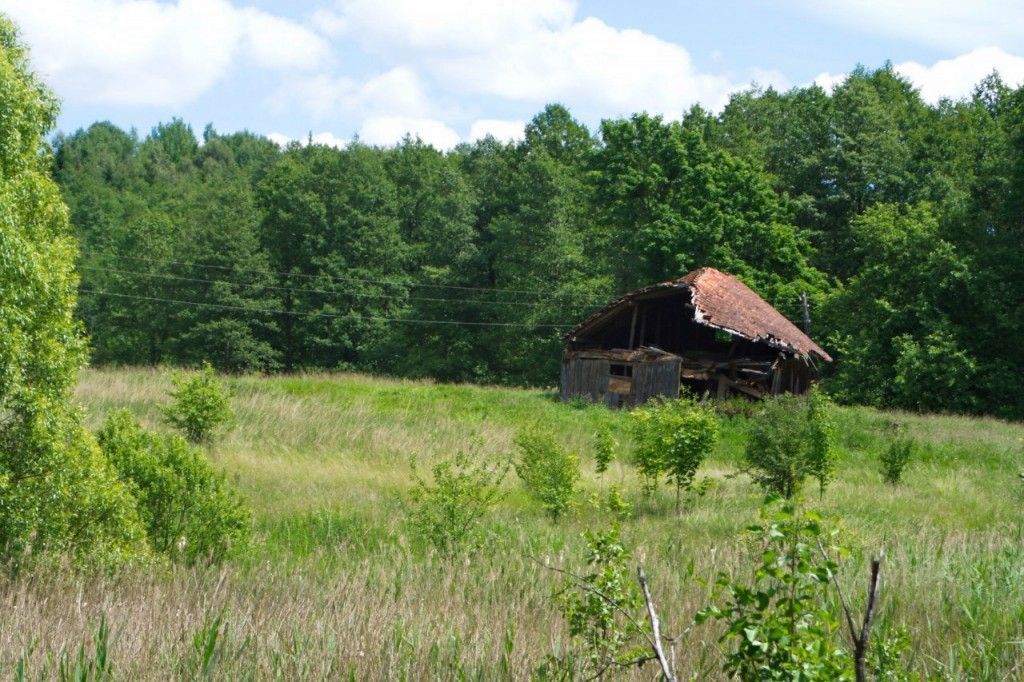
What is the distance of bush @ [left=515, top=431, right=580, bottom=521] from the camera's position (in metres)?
14.0

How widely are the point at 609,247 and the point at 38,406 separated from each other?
42.4 meters

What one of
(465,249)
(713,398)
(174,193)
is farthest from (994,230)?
(174,193)

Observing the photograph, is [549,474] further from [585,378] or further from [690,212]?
[690,212]

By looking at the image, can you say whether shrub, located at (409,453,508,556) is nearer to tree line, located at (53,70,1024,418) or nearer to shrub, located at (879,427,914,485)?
shrub, located at (879,427,914,485)

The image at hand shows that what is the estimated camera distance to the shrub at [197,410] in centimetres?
1995

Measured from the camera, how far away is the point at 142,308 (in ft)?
186

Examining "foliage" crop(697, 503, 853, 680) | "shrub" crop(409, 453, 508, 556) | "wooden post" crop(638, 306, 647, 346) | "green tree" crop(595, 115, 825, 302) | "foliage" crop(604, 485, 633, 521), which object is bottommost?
"foliage" crop(604, 485, 633, 521)

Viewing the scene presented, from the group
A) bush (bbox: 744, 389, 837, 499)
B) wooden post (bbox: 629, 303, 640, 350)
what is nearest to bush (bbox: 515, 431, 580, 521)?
bush (bbox: 744, 389, 837, 499)

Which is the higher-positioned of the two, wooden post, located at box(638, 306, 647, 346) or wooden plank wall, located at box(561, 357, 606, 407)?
wooden post, located at box(638, 306, 647, 346)

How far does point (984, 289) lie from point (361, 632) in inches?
1425

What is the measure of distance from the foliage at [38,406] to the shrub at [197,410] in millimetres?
10852

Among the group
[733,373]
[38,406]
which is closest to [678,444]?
[38,406]

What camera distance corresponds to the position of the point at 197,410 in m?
20.0

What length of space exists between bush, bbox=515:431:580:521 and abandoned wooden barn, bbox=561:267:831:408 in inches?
616
